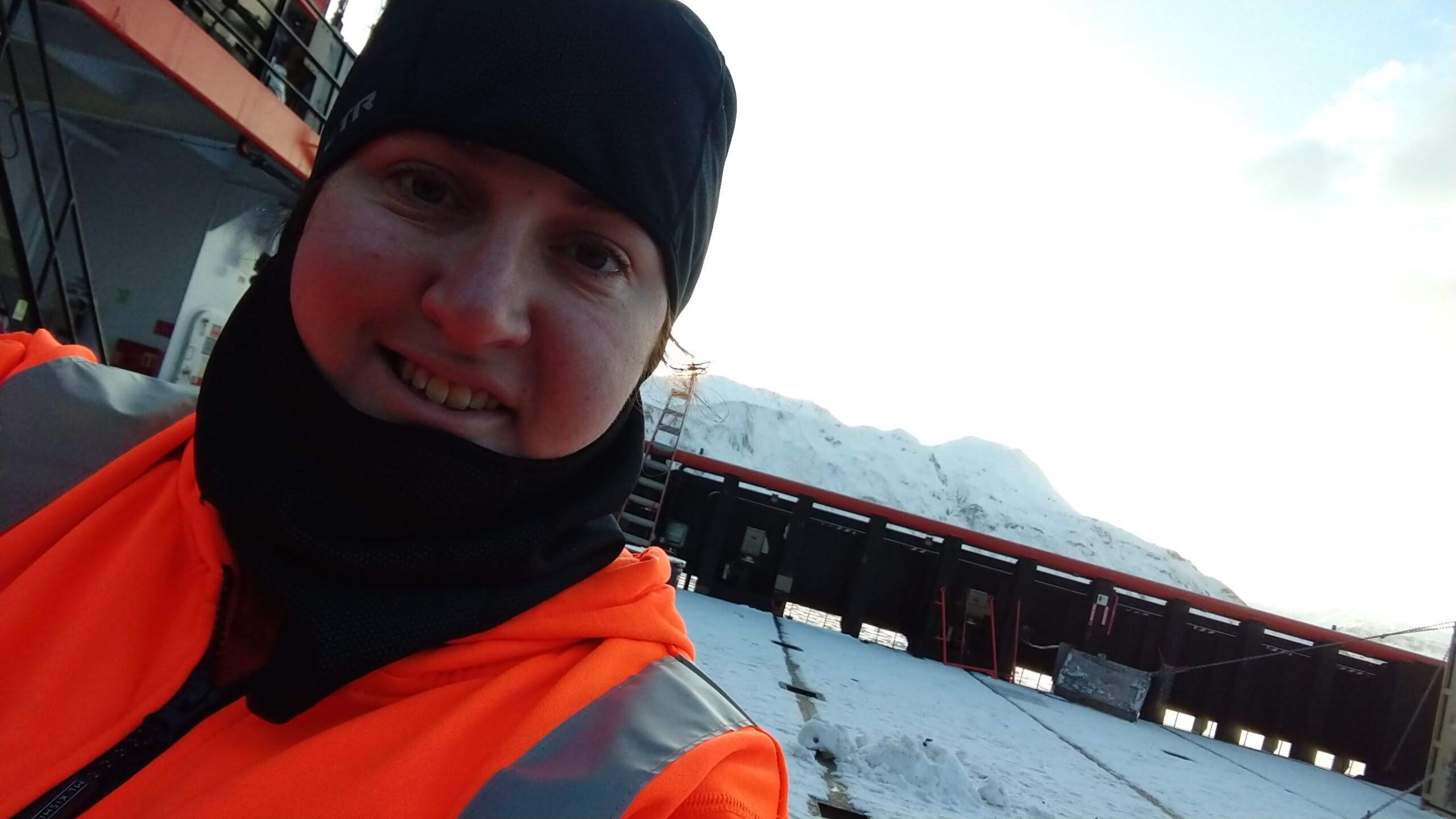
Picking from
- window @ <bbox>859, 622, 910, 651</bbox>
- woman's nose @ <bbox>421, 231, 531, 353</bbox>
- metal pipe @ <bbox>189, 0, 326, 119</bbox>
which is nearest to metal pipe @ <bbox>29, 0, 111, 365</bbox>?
metal pipe @ <bbox>189, 0, 326, 119</bbox>

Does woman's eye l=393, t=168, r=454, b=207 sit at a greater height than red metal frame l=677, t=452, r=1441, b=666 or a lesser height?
greater

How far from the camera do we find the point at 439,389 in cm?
85

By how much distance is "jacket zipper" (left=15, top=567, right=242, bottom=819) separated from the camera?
0.69 meters

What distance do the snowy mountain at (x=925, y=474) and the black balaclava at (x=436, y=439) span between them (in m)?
76.4

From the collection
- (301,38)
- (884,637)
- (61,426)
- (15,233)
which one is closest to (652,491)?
(884,637)

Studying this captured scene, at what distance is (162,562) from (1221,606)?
8700mm

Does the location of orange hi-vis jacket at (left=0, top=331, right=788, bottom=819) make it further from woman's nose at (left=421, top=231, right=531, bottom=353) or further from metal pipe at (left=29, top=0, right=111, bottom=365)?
metal pipe at (left=29, top=0, right=111, bottom=365)

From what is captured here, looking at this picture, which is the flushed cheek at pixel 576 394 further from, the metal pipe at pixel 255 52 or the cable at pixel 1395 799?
the metal pipe at pixel 255 52

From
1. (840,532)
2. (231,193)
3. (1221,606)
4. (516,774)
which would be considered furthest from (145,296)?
(1221,606)

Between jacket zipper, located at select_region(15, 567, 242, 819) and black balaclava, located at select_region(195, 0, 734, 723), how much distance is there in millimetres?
63

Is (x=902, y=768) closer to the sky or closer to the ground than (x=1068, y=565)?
closer to the ground

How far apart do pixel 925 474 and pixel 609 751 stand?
110 meters

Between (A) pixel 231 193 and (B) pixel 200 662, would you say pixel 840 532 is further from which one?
(B) pixel 200 662

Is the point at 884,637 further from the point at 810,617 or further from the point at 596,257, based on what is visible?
the point at 596,257
